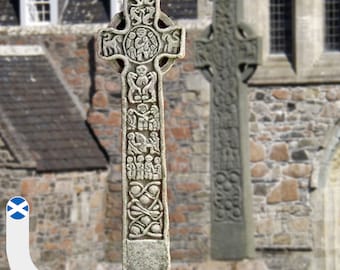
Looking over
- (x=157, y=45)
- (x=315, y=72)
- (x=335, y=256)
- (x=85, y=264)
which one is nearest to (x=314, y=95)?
(x=315, y=72)

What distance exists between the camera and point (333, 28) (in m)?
24.9

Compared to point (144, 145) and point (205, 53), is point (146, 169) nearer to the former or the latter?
point (144, 145)

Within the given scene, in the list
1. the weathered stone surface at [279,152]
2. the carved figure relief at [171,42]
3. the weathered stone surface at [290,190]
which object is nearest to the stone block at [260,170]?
the weathered stone surface at [279,152]

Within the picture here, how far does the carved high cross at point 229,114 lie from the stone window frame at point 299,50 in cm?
199

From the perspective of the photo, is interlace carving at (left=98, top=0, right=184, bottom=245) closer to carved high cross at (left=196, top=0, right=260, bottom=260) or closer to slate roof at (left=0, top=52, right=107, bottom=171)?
carved high cross at (left=196, top=0, right=260, bottom=260)

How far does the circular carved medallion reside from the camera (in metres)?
13.1

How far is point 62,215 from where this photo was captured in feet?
77.7

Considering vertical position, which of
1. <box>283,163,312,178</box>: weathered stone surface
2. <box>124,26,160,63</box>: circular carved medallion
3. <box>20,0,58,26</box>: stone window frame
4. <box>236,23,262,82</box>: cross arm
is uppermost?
<box>20,0,58,26</box>: stone window frame

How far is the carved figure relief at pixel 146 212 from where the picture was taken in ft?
42.4

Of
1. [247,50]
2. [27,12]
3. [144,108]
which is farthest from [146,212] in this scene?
[27,12]

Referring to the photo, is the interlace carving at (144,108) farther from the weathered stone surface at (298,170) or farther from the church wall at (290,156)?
the weathered stone surface at (298,170)

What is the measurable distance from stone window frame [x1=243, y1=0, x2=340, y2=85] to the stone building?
0.04 ft

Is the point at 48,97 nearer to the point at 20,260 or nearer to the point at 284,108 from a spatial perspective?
the point at 284,108

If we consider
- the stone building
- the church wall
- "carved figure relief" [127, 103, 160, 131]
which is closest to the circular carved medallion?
"carved figure relief" [127, 103, 160, 131]
